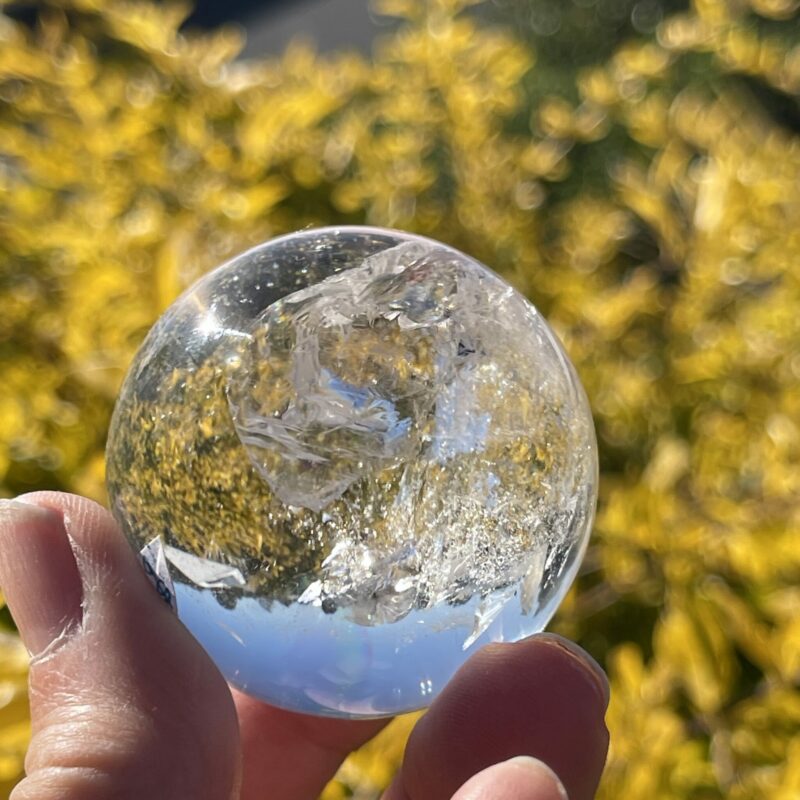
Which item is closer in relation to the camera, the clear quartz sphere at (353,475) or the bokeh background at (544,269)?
the clear quartz sphere at (353,475)

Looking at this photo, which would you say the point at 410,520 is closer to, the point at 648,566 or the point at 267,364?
the point at 267,364

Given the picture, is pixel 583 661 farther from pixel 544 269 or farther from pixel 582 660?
pixel 544 269

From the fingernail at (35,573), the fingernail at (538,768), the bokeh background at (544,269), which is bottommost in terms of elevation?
the bokeh background at (544,269)

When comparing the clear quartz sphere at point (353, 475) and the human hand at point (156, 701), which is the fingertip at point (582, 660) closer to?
the human hand at point (156, 701)

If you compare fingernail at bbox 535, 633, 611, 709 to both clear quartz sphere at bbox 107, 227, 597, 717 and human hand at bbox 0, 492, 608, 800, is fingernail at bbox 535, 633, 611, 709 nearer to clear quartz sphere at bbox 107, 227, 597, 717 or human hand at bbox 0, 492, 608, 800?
human hand at bbox 0, 492, 608, 800

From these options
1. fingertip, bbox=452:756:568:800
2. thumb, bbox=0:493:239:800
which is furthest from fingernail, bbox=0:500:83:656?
fingertip, bbox=452:756:568:800

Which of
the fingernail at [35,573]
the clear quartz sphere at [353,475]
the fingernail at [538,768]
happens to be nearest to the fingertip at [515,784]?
the fingernail at [538,768]
